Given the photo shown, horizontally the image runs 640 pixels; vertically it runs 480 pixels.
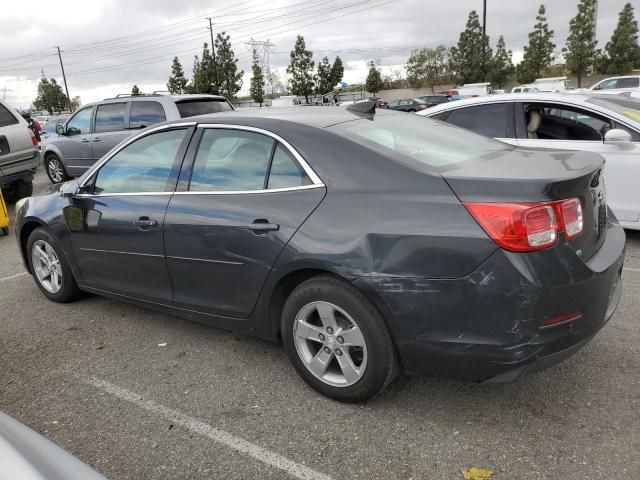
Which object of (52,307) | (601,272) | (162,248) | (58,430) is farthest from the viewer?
(52,307)

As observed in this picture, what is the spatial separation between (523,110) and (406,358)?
14.0 ft

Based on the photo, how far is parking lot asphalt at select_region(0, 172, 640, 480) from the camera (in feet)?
8.14

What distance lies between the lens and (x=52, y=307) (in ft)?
15.3

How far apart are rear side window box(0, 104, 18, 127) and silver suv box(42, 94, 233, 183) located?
1.54 meters

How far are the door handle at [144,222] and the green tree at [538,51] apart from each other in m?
57.7

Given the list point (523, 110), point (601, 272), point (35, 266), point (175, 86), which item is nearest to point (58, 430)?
point (35, 266)

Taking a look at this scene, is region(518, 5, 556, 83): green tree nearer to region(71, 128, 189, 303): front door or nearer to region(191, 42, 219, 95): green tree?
region(191, 42, 219, 95): green tree

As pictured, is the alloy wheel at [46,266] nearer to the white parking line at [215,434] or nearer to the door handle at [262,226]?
the white parking line at [215,434]

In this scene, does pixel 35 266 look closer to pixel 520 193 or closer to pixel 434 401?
pixel 434 401

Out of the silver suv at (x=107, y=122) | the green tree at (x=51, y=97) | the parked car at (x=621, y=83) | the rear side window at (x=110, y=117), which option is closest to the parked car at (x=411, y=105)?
the parked car at (x=621, y=83)

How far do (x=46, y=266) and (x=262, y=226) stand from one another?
8.80 ft

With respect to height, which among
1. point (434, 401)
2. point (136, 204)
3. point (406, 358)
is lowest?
point (434, 401)

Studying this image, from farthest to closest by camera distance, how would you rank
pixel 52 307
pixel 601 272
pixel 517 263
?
pixel 52 307 → pixel 601 272 → pixel 517 263

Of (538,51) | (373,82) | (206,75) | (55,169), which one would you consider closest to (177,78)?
(206,75)
